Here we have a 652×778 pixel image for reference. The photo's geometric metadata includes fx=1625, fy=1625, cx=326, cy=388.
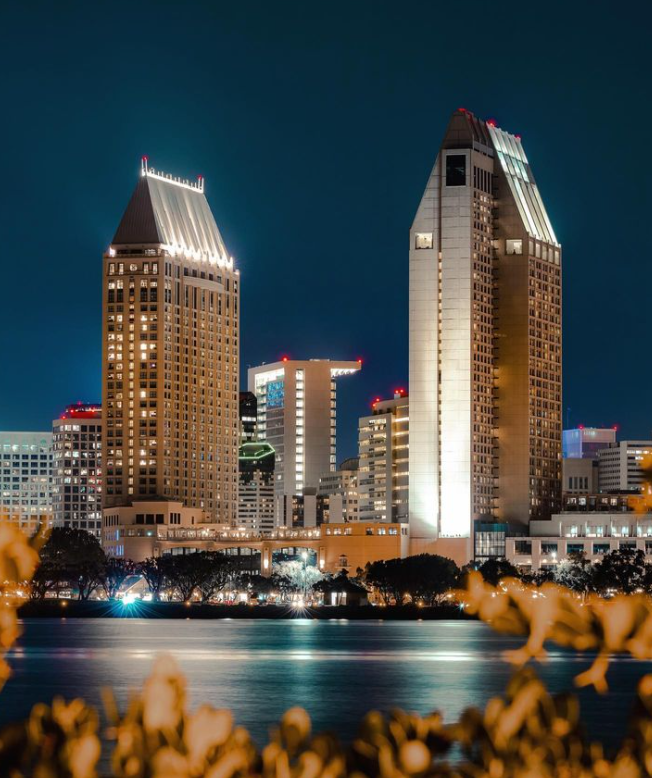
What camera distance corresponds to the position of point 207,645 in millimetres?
161125

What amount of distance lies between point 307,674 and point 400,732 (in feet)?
365

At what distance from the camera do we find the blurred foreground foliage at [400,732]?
11.9 meters

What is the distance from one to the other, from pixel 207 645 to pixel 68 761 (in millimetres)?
150726

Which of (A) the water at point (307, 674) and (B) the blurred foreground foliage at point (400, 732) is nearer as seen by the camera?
(B) the blurred foreground foliage at point (400, 732)

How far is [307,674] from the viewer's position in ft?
402

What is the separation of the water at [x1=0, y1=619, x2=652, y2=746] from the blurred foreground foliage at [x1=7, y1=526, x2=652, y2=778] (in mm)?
63601

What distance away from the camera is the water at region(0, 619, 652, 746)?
305ft

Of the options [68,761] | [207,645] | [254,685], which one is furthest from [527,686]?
[207,645]

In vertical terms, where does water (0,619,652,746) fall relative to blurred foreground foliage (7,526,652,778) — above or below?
below

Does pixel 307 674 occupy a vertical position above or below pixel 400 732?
below

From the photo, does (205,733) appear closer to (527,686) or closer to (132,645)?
(527,686)

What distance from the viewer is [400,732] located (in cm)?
1272

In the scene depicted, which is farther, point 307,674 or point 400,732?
point 307,674

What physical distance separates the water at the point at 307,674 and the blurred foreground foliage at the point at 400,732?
63601mm
